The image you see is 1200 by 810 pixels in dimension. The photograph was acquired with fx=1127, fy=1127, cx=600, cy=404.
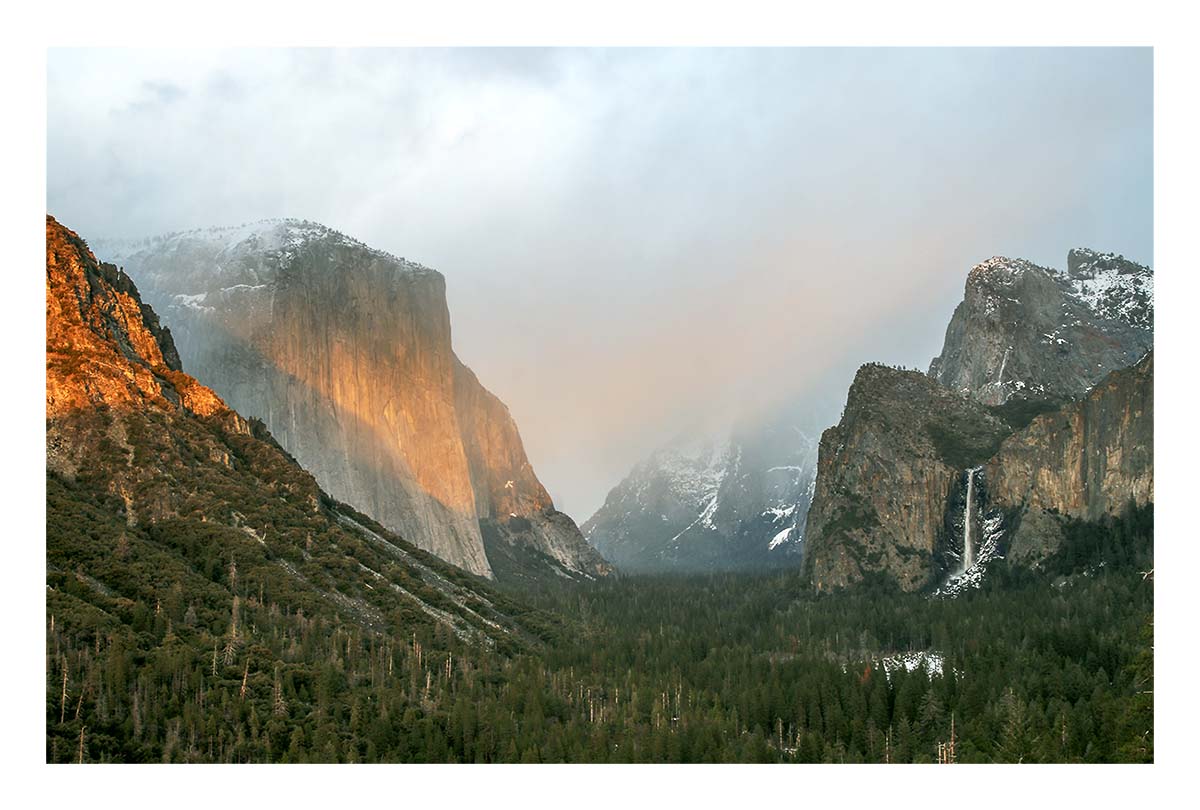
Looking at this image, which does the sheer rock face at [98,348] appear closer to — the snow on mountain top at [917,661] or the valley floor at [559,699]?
the valley floor at [559,699]

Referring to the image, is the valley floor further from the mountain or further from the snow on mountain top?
the mountain

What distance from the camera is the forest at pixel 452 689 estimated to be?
7919 centimetres

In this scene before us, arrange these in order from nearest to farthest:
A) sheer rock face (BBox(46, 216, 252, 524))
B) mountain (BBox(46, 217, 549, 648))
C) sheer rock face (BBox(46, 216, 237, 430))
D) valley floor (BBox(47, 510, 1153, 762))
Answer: valley floor (BBox(47, 510, 1153, 762)) < mountain (BBox(46, 217, 549, 648)) < sheer rock face (BBox(46, 216, 252, 524)) < sheer rock face (BBox(46, 216, 237, 430))

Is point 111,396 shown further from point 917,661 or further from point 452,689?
point 917,661

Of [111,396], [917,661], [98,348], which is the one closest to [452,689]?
[111,396]

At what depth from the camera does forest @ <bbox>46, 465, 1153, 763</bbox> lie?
260 ft

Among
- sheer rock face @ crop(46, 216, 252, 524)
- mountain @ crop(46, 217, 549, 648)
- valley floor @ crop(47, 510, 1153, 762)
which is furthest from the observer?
sheer rock face @ crop(46, 216, 252, 524)

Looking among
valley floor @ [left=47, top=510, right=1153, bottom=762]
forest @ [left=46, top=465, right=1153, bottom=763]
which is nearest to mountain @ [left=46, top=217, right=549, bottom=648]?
forest @ [left=46, top=465, right=1153, bottom=763]

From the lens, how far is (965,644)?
151625mm

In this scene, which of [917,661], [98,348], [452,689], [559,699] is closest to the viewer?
[452,689]

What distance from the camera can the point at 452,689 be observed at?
10512cm
